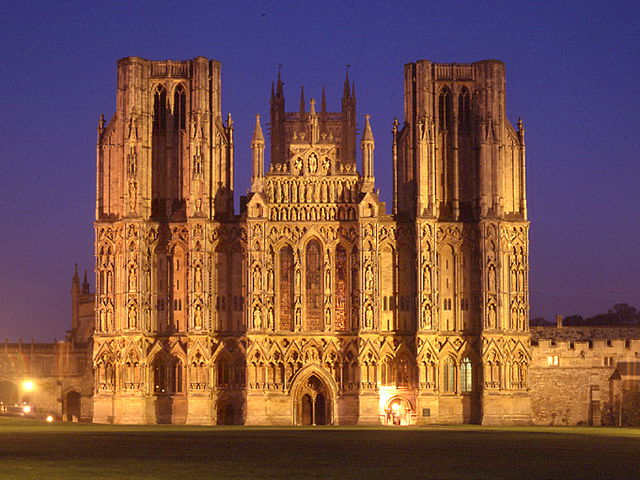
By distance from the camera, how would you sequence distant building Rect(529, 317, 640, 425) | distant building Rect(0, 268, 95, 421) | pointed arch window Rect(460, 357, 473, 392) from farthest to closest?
distant building Rect(0, 268, 95, 421)
distant building Rect(529, 317, 640, 425)
pointed arch window Rect(460, 357, 473, 392)

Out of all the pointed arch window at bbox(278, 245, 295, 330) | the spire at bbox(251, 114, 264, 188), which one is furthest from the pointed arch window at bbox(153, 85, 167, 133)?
the pointed arch window at bbox(278, 245, 295, 330)

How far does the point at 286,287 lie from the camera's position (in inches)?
3221

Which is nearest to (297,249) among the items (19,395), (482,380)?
(482,380)

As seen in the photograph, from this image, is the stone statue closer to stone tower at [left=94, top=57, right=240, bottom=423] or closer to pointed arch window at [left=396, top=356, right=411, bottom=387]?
pointed arch window at [left=396, top=356, right=411, bottom=387]

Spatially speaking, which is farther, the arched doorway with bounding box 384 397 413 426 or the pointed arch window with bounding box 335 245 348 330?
the pointed arch window with bounding box 335 245 348 330

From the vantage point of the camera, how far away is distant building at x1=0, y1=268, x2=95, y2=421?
10325 cm

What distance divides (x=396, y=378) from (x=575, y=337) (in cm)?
1927

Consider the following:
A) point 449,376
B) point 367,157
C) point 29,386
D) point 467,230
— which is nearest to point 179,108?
point 367,157

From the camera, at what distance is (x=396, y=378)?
80.8m

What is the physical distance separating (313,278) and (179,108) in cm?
1523

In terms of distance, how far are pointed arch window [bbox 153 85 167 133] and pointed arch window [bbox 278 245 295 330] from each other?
40.6 feet

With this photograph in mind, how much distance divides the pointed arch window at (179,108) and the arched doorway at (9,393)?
111 ft

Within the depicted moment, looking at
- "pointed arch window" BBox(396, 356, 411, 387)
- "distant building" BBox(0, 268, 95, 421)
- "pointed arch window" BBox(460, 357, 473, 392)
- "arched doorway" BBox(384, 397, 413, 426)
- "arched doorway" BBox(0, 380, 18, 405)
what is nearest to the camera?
"arched doorway" BBox(384, 397, 413, 426)

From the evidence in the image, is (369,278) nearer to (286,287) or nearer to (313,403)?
(286,287)
